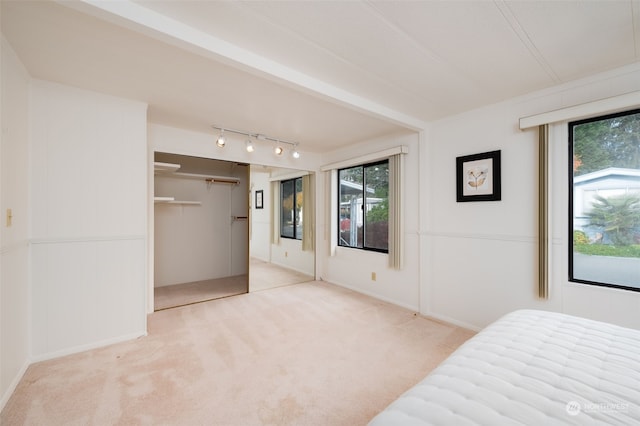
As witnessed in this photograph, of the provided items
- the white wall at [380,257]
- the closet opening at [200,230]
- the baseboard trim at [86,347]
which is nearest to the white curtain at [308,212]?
the white wall at [380,257]

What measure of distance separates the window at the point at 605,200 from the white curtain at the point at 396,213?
169cm

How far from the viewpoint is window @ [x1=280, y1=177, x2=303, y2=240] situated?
5.59 m

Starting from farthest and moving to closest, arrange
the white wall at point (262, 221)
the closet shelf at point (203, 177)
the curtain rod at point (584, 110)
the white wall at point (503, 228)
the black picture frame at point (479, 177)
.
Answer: the white wall at point (262, 221) → the closet shelf at point (203, 177) → the black picture frame at point (479, 177) → the white wall at point (503, 228) → the curtain rod at point (584, 110)

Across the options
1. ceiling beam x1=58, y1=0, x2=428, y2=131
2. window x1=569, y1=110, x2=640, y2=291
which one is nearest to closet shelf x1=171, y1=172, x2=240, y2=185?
ceiling beam x1=58, y1=0, x2=428, y2=131

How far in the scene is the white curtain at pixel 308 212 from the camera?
5.05 meters

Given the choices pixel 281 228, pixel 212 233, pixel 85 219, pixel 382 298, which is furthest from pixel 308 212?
pixel 85 219

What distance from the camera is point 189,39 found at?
1645mm

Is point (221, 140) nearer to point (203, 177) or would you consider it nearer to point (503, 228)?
point (203, 177)

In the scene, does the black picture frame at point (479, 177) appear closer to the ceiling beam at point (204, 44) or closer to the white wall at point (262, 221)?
the ceiling beam at point (204, 44)

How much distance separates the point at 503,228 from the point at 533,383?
6.70 feet

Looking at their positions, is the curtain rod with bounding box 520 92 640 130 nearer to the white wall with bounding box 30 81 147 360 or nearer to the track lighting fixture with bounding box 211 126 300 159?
the track lighting fixture with bounding box 211 126 300 159

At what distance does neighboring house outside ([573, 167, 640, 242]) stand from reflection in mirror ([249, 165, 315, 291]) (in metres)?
3.57

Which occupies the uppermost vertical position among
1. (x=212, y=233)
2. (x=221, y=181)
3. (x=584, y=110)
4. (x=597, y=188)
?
(x=584, y=110)

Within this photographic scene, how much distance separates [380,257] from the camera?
4016 millimetres
